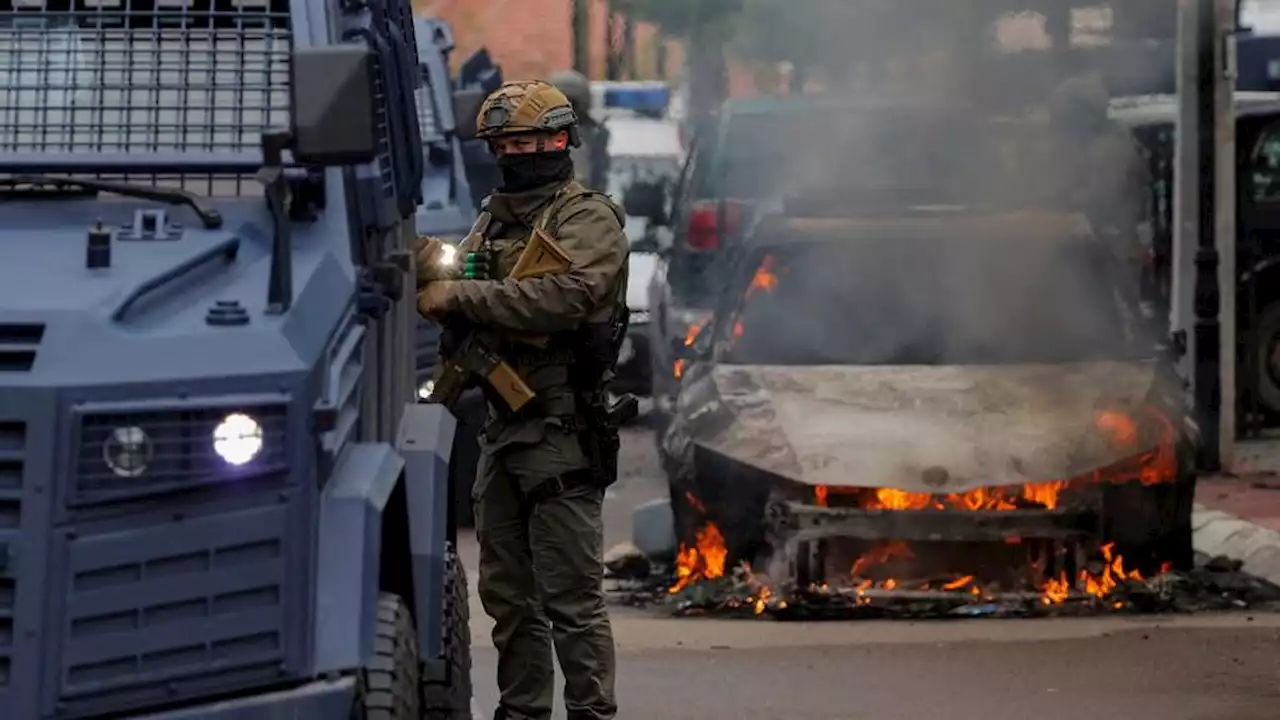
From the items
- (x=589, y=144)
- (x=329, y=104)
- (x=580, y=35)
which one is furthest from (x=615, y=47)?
(x=329, y=104)

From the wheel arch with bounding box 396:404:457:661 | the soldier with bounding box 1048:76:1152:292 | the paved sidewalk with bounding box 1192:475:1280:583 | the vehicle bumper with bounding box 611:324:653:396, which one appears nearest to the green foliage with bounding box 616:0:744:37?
the vehicle bumper with bounding box 611:324:653:396

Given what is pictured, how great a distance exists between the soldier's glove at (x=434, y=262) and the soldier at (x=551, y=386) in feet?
0.03

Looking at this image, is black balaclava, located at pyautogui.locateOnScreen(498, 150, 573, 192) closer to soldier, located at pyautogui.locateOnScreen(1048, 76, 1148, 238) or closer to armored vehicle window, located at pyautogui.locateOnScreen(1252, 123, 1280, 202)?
soldier, located at pyautogui.locateOnScreen(1048, 76, 1148, 238)

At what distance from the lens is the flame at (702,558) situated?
396 inches

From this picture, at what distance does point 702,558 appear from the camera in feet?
33.6

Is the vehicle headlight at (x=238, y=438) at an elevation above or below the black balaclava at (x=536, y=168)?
below

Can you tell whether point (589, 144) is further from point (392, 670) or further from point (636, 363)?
point (392, 670)

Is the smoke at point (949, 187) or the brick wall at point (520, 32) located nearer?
the smoke at point (949, 187)

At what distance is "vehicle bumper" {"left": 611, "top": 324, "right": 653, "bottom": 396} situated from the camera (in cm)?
1853

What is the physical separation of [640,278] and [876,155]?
20.3 ft

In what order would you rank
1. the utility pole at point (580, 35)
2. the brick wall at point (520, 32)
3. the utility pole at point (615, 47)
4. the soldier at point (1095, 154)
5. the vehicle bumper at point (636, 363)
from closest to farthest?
the soldier at point (1095, 154) < the vehicle bumper at point (636, 363) < the utility pole at point (580, 35) < the utility pole at point (615, 47) < the brick wall at point (520, 32)

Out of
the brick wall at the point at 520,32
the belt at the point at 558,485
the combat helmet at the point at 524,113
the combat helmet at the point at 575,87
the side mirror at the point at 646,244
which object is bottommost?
the belt at the point at 558,485

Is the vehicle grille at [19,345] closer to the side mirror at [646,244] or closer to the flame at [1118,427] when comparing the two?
the flame at [1118,427]

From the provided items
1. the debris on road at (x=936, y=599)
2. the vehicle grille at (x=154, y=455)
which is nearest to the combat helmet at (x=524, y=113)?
the vehicle grille at (x=154, y=455)
